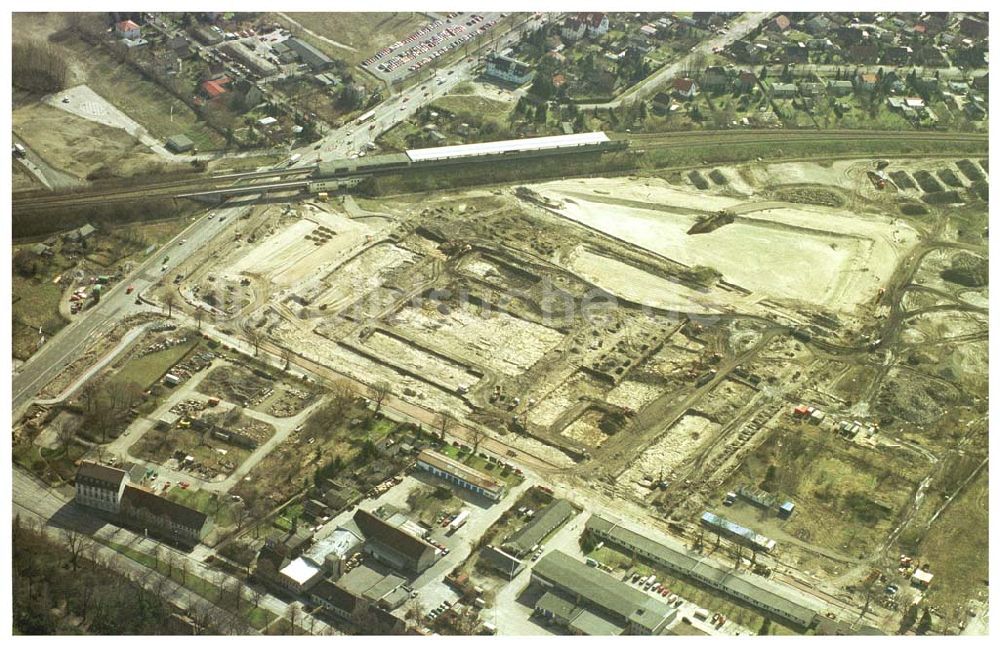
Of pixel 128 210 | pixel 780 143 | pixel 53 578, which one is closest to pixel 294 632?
pixel 53 578

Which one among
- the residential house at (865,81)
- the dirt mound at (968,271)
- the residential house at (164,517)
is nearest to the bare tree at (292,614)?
the residential house at (164,517)

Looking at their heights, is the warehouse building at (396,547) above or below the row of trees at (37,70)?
above

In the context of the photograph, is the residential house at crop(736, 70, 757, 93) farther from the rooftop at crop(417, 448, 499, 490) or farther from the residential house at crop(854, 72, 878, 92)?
the rooftop at crop(417, 448, 499, 490)

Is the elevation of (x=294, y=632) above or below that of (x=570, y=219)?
below

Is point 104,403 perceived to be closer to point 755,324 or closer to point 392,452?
point 392,452

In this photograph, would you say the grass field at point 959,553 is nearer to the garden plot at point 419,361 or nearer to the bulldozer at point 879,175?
the garden plot at point 419,361

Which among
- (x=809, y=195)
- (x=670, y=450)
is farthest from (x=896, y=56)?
Result: (x=670, y=450)
